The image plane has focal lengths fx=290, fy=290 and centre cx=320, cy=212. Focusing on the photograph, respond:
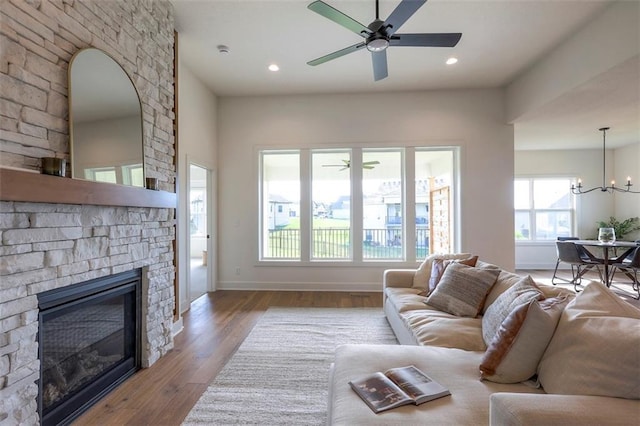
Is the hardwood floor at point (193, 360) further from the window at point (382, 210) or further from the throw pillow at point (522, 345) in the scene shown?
the throw pillow at point (522, 345)

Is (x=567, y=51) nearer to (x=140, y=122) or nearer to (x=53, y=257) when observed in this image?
(x=140, y=122)

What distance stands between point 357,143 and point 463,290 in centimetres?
304

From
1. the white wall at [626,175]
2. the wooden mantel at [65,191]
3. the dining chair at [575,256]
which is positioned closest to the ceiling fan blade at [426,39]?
the wooden mantel at [65,191]

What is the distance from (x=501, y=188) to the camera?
4672 millimetres

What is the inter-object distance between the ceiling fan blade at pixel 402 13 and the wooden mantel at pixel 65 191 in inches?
90.8

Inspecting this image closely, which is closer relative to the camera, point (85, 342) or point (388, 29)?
point (85, 342)

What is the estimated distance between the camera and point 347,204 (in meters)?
4.98

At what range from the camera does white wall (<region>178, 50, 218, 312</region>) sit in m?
3.63

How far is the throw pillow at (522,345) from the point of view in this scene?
1.40m

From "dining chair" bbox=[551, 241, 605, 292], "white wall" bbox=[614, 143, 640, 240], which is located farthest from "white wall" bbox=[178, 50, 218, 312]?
"white wall" bbox=[614, 143, 640, 240]

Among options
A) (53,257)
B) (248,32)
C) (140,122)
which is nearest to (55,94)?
(140,122)

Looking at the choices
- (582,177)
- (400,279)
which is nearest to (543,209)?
(582,177)

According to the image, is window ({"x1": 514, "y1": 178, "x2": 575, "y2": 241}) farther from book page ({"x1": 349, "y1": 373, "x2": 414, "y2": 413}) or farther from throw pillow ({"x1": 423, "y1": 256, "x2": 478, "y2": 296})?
book page ({"x1": 349, "y1": 373, "x2": 414, "y2": 413})

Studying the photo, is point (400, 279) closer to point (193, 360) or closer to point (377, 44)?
point (193, 360)
